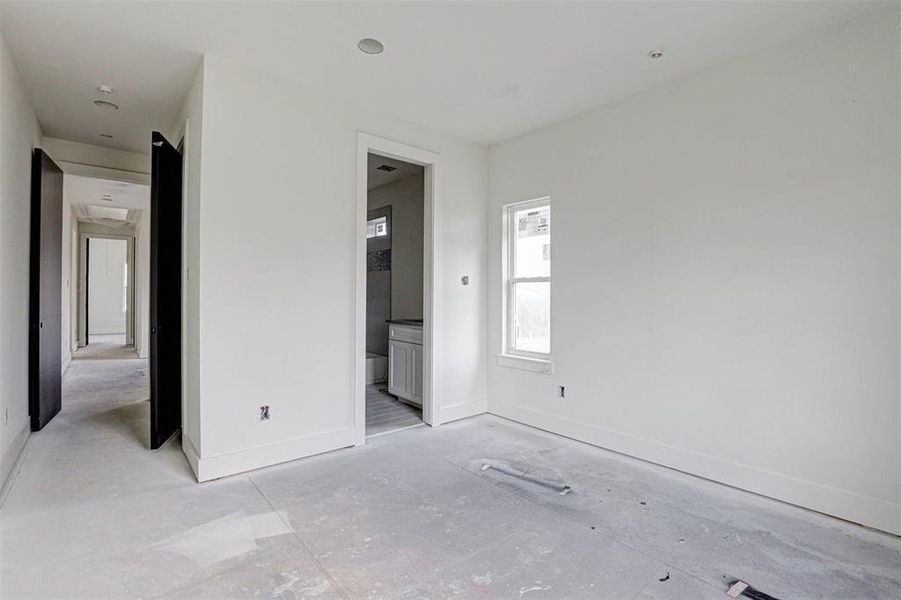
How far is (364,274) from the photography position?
3.63 metres

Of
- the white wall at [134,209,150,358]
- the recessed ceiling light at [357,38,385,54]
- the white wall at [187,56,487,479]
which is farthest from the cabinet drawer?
the white wall at [134,209,150,358]

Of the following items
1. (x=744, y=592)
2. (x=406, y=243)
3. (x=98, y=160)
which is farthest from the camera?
(x=406, y=243)

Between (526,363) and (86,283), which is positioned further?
(86,283)

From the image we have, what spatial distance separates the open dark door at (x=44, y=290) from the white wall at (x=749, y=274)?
437 centimetres

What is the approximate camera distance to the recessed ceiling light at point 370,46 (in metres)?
2.69

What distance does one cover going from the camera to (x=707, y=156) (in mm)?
Answer: 3012

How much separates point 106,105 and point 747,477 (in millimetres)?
5529

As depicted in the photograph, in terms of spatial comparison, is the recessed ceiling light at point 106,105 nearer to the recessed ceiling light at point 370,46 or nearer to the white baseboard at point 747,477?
the recessed ceiling light at point 370,46

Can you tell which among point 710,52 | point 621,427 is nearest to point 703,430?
point 621,427

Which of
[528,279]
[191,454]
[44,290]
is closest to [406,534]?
[191,454]

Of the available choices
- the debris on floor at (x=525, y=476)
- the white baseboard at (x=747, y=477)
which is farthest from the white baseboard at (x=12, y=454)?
the white baseboard at (x=747, y=477)

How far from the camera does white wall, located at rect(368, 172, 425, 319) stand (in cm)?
574

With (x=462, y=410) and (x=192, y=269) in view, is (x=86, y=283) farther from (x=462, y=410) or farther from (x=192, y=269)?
(x=462, y=410)

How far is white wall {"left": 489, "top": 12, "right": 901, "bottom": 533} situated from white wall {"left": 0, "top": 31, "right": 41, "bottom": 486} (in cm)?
397
